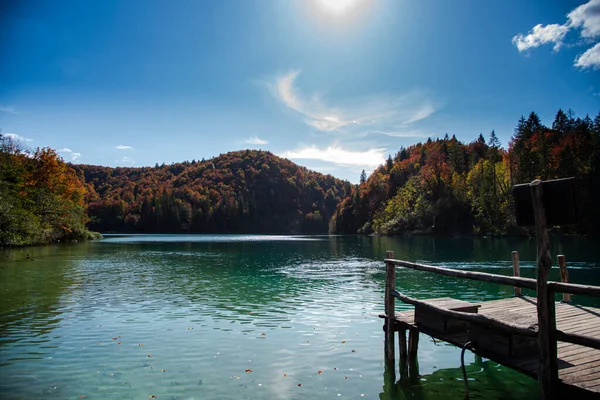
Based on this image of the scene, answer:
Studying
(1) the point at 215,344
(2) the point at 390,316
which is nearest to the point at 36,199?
(1) the point at 215,344

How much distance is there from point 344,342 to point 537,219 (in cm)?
981

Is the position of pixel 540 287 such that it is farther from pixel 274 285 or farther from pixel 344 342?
pixel 274 285

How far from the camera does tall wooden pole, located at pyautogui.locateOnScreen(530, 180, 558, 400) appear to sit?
304 inches

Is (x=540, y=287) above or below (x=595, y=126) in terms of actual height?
below

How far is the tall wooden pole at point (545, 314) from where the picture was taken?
7.73 metres

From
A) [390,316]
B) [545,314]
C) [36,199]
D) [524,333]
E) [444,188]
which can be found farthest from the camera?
[444,188]

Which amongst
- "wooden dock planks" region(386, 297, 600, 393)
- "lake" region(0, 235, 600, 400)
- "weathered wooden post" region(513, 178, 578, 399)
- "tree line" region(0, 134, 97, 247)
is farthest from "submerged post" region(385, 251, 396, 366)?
"tree line" region(0, 134, 97, 247)

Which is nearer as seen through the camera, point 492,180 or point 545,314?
point 545,314

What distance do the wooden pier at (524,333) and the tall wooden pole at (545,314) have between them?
0.06ft

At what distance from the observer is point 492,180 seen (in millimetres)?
120562

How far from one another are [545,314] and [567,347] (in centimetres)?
245

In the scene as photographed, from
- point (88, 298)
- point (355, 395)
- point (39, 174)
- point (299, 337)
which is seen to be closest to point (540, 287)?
point (355, 395)

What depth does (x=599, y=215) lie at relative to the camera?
89312mm

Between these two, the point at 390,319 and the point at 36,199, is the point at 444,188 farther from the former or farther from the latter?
the point at 390,319
